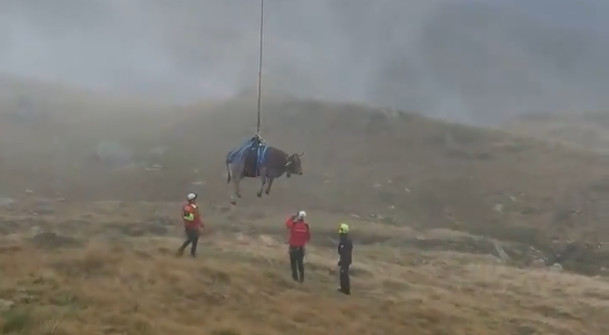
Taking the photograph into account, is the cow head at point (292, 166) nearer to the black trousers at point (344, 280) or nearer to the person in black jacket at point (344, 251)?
the person in black jacket at point (344, 251)

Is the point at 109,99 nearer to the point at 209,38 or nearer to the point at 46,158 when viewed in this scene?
the point at 46,158

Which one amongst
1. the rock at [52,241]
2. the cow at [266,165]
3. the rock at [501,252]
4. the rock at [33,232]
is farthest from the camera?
the rock at [501,252]

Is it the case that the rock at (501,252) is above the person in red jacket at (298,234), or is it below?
below

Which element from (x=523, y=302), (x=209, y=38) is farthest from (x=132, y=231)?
(x=209, y=38)

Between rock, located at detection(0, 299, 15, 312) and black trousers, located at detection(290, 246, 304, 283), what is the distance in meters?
7.92

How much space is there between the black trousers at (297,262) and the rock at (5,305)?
7922 mm

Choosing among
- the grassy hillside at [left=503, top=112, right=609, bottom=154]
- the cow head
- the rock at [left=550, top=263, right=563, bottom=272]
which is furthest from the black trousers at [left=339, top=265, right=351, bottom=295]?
the grassy hillside at [left=503, top=112, right=609, bottom=154]

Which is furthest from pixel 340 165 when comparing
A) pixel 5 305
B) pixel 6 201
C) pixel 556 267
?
pixel 5 305

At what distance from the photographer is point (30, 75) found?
102 meters

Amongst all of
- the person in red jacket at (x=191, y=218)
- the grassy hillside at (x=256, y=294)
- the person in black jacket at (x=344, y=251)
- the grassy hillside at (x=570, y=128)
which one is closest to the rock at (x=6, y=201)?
the grassy hillside at (x=256, y=294)

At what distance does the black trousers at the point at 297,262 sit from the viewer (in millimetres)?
19913

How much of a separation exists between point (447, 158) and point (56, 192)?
29950 millimetres

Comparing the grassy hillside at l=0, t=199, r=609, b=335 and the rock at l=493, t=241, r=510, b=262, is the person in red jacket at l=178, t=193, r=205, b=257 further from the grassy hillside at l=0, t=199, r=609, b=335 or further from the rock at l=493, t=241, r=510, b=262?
the rock at l=493, t=241, r=510, b=262

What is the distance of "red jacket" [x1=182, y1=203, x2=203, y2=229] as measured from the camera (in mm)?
19984
